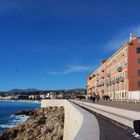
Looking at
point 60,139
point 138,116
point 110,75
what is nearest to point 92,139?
point 138,116

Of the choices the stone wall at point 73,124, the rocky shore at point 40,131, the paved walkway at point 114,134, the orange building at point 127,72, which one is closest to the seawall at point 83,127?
the stone wall at point 73,124

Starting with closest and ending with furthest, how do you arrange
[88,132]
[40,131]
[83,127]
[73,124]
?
[88,132] → [83,127] → [73,124] → [40,131]

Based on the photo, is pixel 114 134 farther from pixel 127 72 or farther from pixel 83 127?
pixel 127 72

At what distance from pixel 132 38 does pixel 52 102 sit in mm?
23264

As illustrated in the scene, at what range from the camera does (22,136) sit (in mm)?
52844

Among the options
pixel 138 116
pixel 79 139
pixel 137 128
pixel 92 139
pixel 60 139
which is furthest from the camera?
pixel 60 139

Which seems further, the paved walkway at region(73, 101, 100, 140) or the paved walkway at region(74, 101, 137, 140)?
the paved walkway at region(74, 101, 137, 140)

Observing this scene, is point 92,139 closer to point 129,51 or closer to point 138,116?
point 138,116

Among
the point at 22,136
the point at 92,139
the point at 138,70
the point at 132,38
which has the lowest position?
the point at 22,136

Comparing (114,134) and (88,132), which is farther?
(114,134)

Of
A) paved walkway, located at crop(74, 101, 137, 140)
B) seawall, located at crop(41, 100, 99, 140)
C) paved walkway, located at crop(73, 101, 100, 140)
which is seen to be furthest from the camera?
paved walkway, located at crop(74, 101, 137, 140)

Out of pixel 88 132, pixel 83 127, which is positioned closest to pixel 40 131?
pixel 83 127

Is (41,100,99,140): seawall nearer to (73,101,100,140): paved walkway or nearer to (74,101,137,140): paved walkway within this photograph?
(73,101,100,140): paved walkway

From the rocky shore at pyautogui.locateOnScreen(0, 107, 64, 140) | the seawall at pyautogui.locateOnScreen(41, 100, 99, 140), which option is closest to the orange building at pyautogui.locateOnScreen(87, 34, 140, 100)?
the rocky shore at pyautogui.locateOnScreen(0, 107, 64, 140)
